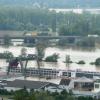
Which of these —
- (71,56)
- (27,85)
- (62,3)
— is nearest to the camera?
(27,85)

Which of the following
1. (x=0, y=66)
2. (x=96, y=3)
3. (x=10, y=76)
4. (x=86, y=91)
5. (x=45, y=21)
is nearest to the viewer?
(x=86, y=91)

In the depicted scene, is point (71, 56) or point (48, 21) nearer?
point (71, 56)

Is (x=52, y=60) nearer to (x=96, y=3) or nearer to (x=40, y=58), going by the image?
(x=40, y=58)

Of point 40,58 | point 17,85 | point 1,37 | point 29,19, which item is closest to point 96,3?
point 29,19

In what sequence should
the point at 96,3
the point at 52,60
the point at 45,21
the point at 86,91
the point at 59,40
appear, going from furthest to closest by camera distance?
the point at 96,3 < the point at 45,21 < the point at 59,40 < the point at 52,60 < the point at 86,91

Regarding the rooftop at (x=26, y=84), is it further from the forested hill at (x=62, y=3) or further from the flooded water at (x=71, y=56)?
the forested hill at (x=62, y=3)

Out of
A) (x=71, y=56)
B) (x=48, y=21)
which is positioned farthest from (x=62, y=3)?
(x=71, y=56)

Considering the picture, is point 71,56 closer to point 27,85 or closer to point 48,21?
point 27,85

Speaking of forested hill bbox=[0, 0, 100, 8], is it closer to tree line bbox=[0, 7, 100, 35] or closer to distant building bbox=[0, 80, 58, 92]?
tree line bbox=[0, 7, 100, 35]

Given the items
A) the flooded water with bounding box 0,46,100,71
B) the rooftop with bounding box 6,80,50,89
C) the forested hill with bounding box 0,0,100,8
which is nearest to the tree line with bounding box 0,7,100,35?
the flooded water with bounding box 0,46,100,71
